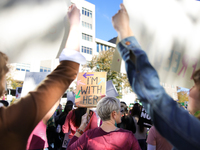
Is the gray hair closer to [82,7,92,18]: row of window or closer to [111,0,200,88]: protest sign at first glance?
[111,0,200,88]: protest sign

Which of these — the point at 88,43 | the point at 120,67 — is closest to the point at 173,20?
the point at 120,67

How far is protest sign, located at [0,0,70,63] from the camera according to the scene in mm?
1045

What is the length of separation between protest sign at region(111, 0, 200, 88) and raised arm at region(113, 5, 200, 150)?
463mm

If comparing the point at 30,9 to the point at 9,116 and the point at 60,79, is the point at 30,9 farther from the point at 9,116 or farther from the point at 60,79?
the point at 9,116

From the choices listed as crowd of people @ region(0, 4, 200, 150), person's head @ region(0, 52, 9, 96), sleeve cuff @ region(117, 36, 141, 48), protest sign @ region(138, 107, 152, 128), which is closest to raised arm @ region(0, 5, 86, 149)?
crowd of people @ region(0, 4, 200, 150)

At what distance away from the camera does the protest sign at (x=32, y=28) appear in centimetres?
104

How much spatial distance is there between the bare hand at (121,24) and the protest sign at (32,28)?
50cm

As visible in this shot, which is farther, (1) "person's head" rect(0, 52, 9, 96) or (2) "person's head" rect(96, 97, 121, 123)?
(2) "person's head" rect(96, 97, 121, 123)

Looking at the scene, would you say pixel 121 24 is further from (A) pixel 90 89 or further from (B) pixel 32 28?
(A) pixel 90 89

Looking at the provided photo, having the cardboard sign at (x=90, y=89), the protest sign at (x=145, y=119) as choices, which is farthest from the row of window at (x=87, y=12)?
the protest sign at (x=145, y=119)

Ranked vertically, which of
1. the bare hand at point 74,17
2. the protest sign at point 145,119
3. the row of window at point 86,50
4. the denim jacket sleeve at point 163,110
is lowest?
the protest sign at point 145,119

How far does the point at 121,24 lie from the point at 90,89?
122 inches

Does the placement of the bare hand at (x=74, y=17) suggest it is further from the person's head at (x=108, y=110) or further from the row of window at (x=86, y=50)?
the row of window at (x=86, y=50)

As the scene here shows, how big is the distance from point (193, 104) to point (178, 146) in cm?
47
